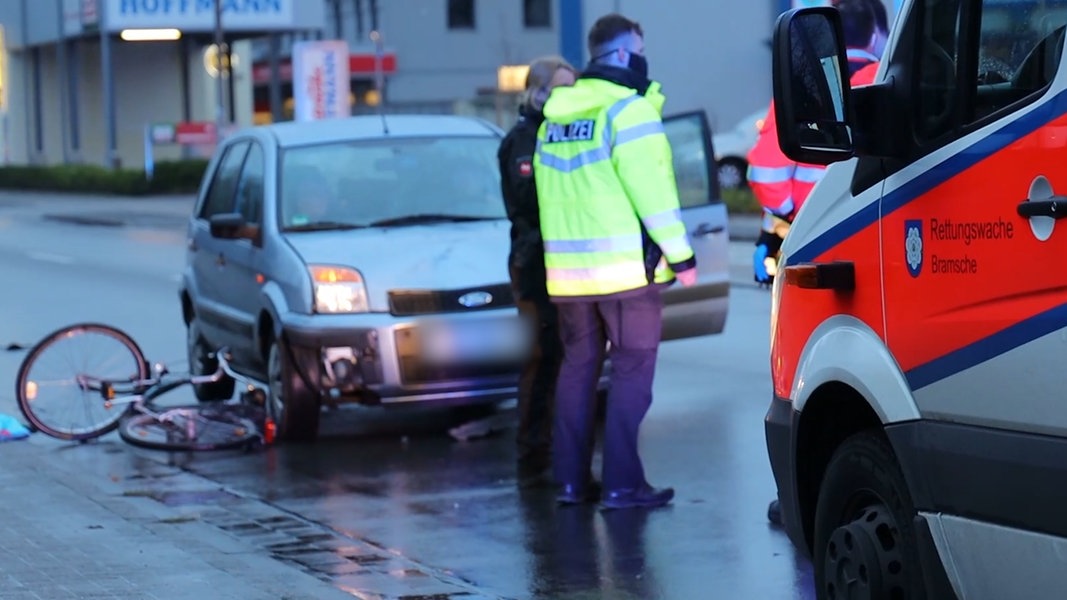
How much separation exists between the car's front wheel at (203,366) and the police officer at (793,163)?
438 cm

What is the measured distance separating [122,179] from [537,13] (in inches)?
826

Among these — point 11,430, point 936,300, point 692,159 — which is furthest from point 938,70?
point 11,430

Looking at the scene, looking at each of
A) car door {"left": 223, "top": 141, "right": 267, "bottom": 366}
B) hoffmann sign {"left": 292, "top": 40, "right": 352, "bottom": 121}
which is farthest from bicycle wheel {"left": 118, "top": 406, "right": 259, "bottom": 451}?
hoffmann sign {"left": 292, "top": 40, "right": 352, "bottom": 121}

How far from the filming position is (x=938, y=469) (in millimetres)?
4281

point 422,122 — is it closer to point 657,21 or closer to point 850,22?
point 850,22

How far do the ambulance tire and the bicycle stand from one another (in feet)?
17.5

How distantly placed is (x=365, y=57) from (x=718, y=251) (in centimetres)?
5473

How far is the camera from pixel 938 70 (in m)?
4.39

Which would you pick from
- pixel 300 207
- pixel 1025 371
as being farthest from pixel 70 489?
pixel 1025 371

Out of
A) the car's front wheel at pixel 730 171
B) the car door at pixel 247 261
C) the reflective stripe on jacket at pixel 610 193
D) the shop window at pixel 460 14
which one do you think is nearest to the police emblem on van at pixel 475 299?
the car door at pixel 247 261

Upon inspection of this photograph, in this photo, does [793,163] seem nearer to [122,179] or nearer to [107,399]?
[107,399]

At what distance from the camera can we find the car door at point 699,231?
1052cm

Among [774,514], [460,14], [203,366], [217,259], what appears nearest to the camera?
[774,514]

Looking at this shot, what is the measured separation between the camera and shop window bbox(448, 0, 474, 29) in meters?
65.2
